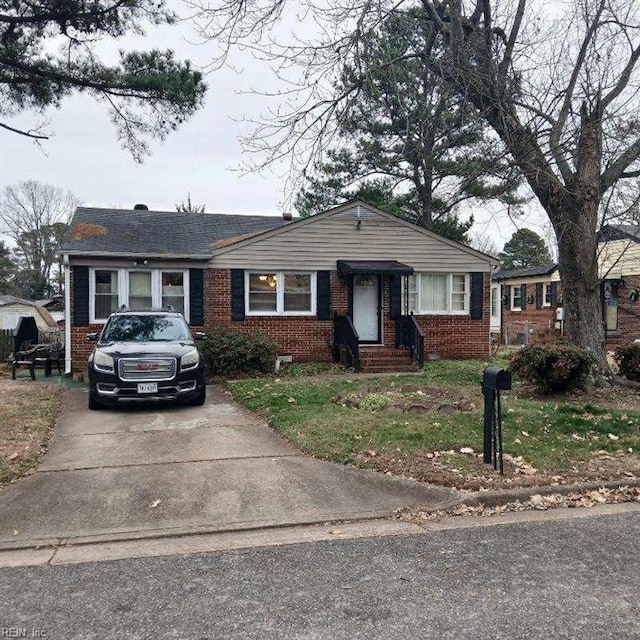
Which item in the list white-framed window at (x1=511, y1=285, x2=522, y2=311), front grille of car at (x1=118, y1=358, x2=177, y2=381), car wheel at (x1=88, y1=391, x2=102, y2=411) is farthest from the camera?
white-framed window at (x1=511, y1=285, x2=522, y2=311)

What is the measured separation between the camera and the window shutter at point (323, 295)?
1606 cm

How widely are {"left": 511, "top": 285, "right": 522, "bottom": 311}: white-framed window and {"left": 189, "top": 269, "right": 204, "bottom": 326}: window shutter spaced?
20.2 meters

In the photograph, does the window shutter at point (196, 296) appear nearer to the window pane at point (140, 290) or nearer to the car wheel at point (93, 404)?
the window pane at point (140, 290)

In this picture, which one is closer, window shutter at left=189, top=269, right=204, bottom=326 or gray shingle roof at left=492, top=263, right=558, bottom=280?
window shutter at left=189, top=269, right=204, bottom=326

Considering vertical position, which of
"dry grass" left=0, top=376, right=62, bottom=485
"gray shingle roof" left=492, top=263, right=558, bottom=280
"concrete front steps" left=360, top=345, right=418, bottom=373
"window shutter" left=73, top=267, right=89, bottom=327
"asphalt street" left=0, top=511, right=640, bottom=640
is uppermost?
"gray shingle roof" left=492, top=263, right=558, bottom=280

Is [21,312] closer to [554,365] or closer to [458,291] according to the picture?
[458,291]

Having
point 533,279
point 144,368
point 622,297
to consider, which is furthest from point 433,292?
point 533,279

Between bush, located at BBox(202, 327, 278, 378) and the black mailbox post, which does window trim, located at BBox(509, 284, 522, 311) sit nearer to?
bush, located at BBox(202, 327, 278, 378)

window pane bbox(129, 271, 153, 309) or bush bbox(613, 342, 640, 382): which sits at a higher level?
window pane bbox(129, 271, 153, 309)

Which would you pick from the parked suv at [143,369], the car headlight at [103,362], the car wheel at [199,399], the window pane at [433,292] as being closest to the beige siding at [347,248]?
the window pane at [433,292]

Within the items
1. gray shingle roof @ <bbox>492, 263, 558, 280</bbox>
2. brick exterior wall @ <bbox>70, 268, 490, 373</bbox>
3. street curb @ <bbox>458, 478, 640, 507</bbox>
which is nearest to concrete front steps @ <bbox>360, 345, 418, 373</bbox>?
brick exterior wall @ <bbox>70, 268, 490, 373</bbox>

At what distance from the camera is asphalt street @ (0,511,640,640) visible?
3.22 meters

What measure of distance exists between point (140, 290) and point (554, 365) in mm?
10093

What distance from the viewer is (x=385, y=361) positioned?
15.1m
